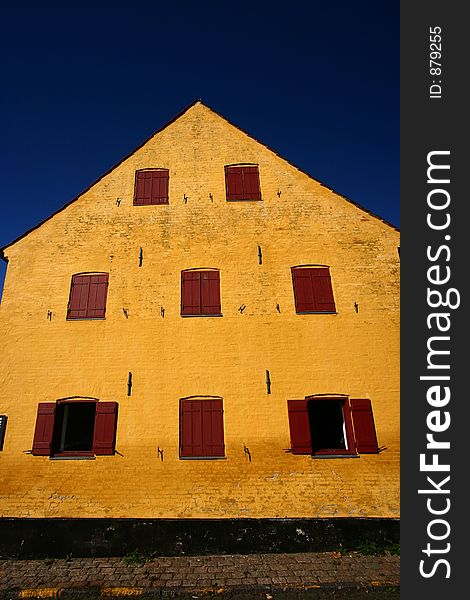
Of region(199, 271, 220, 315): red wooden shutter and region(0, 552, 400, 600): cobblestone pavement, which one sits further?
region(199, 271, 220, 315): red wooden shutter

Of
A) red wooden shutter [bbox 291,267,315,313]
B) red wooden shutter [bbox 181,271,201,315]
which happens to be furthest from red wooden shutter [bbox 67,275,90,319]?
red wooden shutter [bbox 291,267,315,313]

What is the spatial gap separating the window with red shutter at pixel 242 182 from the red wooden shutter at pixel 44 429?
7574mm

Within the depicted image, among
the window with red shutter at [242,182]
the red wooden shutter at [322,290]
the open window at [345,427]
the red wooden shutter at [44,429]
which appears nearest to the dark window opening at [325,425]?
the open window at [345,427]

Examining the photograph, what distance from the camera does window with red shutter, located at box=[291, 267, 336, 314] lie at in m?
9.84

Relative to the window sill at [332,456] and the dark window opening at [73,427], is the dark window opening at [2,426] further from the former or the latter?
the window sill at [332,456]

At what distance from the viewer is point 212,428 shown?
880 cm

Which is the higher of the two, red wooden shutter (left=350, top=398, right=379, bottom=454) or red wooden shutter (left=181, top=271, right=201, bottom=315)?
red wooden shutter (left=181, top=271, right=201, bottom=315)

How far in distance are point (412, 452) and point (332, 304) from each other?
5533 millimetres

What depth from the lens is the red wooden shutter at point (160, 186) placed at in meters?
11.3

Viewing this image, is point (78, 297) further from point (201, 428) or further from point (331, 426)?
point (331, 426)

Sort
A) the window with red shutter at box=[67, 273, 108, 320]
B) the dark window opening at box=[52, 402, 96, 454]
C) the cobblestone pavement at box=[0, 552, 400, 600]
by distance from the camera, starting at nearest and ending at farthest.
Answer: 1. the cobblestone pavement at box=[0, 552, 400, 600]
2. the dark window opening at box=[52, 402, 96, 454]
3. the window with red shutter at box=[67, 273, 108, 320]

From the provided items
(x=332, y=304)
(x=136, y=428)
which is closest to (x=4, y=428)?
(x=136, y=428)

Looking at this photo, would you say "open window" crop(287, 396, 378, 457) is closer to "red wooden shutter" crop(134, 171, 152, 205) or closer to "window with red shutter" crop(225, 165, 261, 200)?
"window with red shutter" crop(225, 165, 261, 200)

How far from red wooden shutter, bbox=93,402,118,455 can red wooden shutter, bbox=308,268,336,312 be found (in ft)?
19.0
